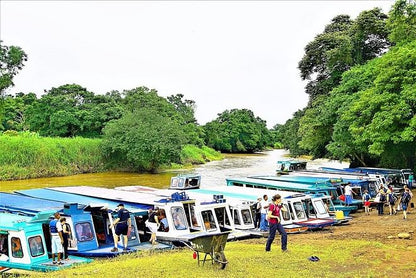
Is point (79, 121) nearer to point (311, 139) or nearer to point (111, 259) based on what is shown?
point (311, 139)

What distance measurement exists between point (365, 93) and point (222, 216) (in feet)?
66.5

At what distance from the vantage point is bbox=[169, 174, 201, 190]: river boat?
3195cm

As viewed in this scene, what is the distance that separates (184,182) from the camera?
105ft

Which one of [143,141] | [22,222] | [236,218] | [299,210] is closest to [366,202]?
[299,210]

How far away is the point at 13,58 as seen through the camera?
35.8 m

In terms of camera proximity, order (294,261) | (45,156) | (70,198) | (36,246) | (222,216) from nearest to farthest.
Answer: (294,261), (36,246), (222,216), (70,198), (45,156)

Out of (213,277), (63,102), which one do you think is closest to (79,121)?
(63,102)

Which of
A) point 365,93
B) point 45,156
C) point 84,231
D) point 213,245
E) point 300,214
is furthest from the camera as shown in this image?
point 45,156

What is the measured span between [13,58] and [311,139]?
2808 cm

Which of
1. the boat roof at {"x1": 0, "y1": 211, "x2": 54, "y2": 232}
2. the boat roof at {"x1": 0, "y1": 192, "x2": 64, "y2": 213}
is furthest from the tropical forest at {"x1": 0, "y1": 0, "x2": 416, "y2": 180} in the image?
the boat roof at {"x1": 0, "y1": 211, "x2": 54, "y2": 232}

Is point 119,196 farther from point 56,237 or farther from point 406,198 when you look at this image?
point 406,198

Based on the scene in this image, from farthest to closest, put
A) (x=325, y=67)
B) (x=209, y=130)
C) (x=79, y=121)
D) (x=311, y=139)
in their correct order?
(x=209, y=130)
(x=79, y=121)
(x=325, y=67)
(x=311, y=139)

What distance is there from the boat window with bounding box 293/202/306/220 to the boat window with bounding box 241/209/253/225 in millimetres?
2518

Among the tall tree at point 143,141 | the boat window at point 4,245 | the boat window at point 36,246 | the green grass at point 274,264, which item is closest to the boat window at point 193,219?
the green grass at point 274,264
